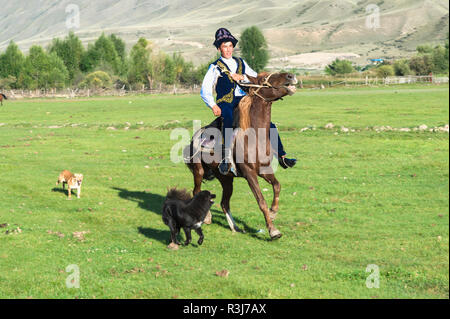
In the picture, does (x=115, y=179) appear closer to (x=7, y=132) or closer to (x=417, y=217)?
(x=417, y=217)

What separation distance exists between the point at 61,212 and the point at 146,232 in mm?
3357

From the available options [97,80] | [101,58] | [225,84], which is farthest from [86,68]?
[225,84]

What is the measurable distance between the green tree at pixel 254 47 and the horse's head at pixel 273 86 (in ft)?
397

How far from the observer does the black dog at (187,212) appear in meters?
10.4

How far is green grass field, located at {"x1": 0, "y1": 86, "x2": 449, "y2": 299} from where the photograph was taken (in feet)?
27.8

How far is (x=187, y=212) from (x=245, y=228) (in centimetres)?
241

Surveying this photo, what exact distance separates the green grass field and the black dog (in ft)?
1.57

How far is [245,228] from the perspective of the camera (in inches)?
486

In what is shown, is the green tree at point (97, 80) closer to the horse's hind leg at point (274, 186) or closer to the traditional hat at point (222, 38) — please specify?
the traditional hat at point (222, 38)

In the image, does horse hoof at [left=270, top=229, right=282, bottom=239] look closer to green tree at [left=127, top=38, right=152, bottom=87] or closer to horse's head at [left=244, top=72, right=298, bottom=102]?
horse's head at [left=244, top=72, right=298, bottom=102]

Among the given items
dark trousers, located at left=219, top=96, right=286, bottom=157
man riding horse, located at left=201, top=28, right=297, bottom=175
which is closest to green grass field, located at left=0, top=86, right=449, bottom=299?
dark trousers, located at left=219, top=96, right=286, bottom=157

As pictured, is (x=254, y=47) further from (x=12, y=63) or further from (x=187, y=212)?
(x=187, y=212)

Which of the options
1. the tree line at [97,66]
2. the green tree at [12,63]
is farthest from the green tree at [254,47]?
the green tree at [12,63]

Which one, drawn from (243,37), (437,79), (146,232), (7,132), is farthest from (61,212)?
(243,37)
